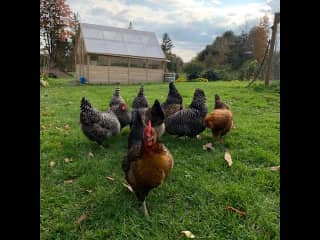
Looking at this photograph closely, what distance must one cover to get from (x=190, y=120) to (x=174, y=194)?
5.03 feet

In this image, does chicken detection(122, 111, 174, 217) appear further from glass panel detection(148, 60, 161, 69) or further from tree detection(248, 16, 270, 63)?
tree detection(248, 16, 270, 63)

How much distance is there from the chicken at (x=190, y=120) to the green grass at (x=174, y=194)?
0.77ft

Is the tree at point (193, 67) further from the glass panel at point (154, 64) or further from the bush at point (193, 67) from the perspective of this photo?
the glass panel at point (154, 64)

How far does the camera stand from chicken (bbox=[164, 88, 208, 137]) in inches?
154

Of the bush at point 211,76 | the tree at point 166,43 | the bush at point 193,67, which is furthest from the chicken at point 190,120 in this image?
the tree at point 166,43

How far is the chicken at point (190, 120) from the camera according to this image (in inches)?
154

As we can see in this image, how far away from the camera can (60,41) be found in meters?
27.8

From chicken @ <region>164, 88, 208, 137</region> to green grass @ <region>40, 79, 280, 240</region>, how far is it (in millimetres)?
234

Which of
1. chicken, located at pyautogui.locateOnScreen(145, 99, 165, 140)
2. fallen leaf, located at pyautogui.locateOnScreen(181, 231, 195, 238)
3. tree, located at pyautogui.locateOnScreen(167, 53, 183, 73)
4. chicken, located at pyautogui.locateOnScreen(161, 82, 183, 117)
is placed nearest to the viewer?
fallen leaf, located at pyautogui.locateOnScreen(181, 231, 195, 238)

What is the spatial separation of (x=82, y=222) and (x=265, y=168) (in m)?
2.20

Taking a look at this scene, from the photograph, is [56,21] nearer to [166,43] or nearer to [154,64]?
[154,64]

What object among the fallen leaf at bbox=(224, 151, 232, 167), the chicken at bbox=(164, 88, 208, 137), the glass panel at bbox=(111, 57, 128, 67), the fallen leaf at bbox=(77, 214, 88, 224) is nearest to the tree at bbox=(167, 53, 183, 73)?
the glass panel at bbox=(111, 57, 128, 67)

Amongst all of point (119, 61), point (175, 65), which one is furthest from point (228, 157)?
point (175, 65)
